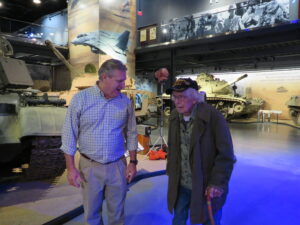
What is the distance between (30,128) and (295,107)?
13760 mm

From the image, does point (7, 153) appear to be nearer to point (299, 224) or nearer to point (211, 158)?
point (211, 158)

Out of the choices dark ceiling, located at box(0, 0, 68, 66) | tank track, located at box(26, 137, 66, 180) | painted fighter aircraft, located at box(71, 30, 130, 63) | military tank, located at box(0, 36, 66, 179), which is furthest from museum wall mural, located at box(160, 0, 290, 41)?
tank track, located at box(26, 137, 66, 180)

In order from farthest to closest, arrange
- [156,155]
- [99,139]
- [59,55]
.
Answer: [59,55]
[156,155]
[99,139]

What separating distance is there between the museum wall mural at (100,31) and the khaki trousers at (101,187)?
37.7ft

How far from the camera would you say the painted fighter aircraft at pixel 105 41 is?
44.3ft

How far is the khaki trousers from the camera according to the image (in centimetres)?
205

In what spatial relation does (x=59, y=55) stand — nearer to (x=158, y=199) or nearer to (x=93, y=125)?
(x=158, y=199)

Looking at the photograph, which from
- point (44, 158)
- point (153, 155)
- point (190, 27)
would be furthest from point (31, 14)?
point (44, 158)

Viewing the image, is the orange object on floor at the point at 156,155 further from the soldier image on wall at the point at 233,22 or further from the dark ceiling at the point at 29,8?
the dark ceiling at the point at 29,8

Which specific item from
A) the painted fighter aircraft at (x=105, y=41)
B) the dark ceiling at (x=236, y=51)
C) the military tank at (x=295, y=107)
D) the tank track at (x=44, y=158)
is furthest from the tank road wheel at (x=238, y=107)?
the tank track at (x=44, y=158)

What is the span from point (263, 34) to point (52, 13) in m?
16.2

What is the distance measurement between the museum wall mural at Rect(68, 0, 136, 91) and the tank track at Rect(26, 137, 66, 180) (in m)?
9.43

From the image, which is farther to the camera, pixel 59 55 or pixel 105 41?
pixel 105 41

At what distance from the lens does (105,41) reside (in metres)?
13.7
